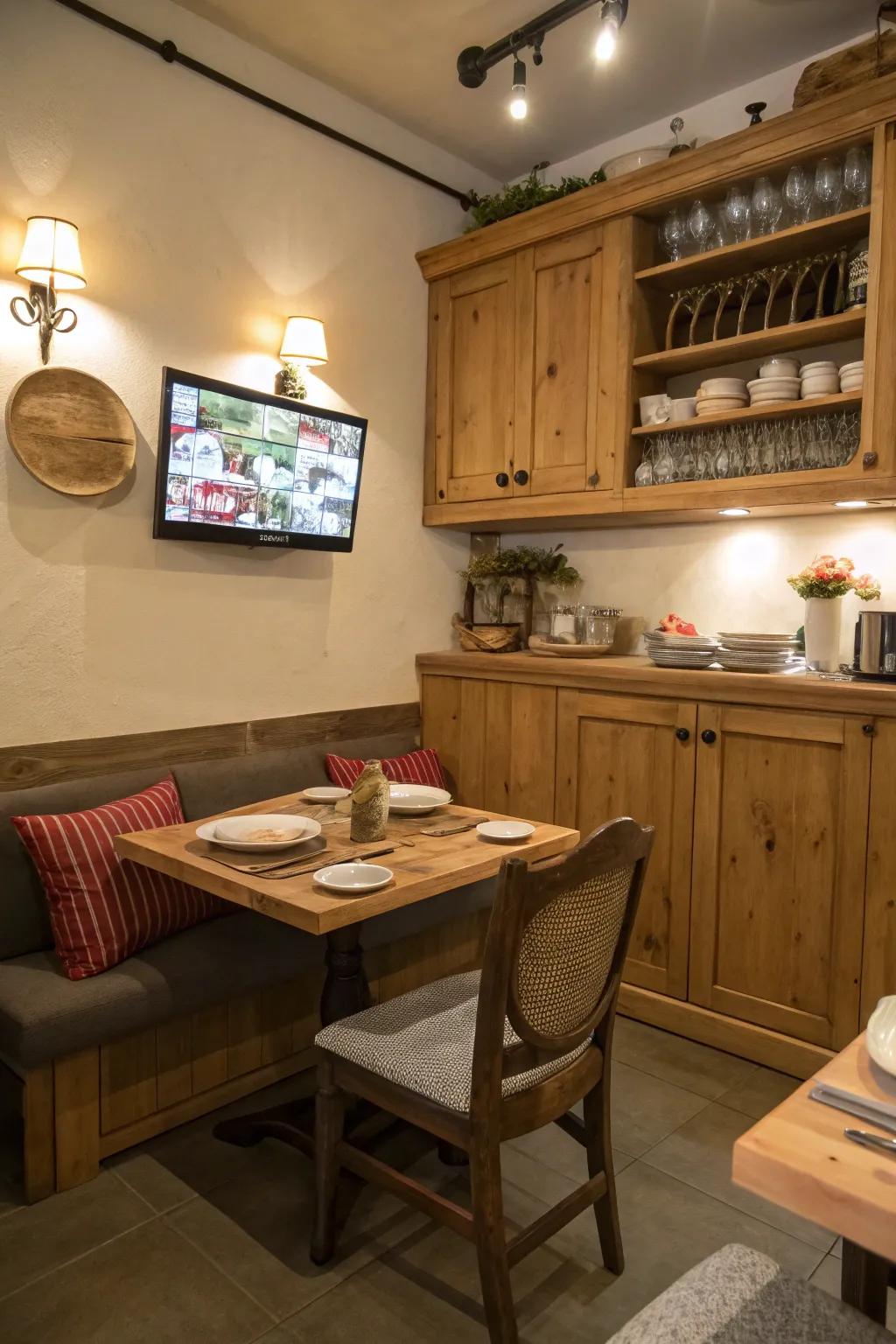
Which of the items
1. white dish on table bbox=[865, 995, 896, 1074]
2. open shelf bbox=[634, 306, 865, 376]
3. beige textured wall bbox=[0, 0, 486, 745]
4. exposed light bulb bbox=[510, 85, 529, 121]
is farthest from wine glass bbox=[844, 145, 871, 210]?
white dish on table bbox=[865, 995, 896, 1074]

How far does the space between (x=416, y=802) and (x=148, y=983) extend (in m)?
0.79

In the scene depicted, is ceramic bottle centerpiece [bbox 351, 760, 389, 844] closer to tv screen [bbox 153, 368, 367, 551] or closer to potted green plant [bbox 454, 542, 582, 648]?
tv screen [bbox 153, 368, 367, 551]

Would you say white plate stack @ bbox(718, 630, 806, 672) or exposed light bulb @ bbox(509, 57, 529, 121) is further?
white plate stack @ bbox(718, 630, 806, 672)

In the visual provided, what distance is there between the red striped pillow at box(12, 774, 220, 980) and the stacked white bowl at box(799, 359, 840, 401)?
2325 mm

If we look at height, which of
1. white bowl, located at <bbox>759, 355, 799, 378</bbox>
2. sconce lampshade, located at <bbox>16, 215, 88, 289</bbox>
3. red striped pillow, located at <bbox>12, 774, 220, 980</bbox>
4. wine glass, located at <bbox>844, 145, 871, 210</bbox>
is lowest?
red striped pillow, located at <bbox>12, 774, 220, 980</bbox>

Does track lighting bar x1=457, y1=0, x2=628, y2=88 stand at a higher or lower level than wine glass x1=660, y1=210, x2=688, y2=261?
higher

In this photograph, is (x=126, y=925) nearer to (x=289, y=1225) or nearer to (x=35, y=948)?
(x=35, y=948)

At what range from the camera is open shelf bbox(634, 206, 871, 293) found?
2.61 metres

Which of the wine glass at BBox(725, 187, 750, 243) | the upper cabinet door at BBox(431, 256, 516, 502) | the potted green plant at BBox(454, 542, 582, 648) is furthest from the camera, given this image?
the potted green plant at BBox(454, 542, 582, 648)

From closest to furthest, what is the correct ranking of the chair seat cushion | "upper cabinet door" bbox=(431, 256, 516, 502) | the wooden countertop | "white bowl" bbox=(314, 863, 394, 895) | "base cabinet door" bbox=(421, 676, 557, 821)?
the chair seat cushion, "white bowl" bbox=(314, 863, 394, 895), the wooden countertop, "base cabinet door" bbox=(421, 676, 557, 821), "upper cabinet door" bbox=(431, 256, 516, 502)

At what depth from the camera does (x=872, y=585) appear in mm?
2791

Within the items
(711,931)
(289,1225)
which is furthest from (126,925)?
(711,931)

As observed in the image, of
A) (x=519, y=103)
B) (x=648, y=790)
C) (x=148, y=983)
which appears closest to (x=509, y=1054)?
(x=148, y=983)

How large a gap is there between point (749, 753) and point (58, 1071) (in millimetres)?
2034
